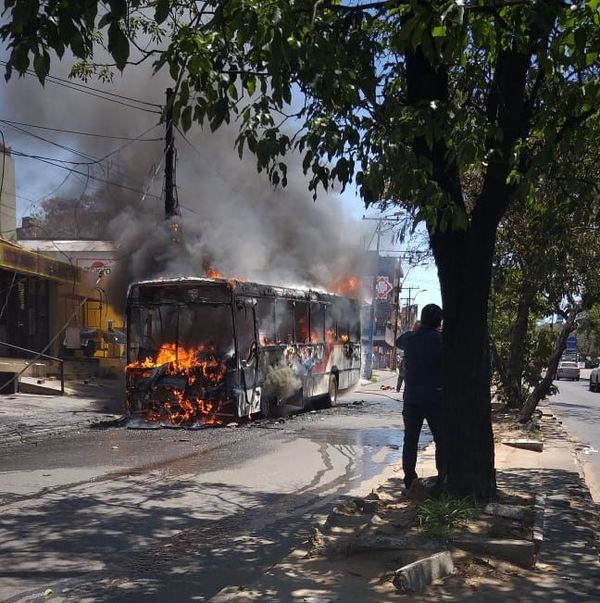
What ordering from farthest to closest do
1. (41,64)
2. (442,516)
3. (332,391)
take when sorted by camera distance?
(332,391) → (442,516) → (41,64)

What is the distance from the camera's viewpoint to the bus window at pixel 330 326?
17891 mm

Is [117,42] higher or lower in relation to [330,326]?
higher

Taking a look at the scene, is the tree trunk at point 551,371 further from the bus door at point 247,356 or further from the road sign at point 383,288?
the road sign at point 383,288

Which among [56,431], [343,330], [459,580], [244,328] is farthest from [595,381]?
[459,580]

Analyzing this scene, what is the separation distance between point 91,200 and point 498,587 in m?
20.1

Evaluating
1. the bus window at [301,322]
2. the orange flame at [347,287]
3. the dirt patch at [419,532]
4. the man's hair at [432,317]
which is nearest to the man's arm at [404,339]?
the man's hair at [432,317]

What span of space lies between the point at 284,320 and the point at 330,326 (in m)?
3.24

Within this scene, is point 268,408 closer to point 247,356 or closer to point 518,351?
point 247,356

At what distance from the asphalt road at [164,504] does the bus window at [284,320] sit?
2.83 metres

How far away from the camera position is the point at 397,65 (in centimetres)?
671

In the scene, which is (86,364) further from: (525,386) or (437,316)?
(437,316)

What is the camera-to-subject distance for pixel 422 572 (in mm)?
4191

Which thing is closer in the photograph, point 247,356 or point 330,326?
point 247,356

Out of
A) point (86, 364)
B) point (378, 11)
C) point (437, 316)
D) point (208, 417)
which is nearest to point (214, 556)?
point (437, 316)
